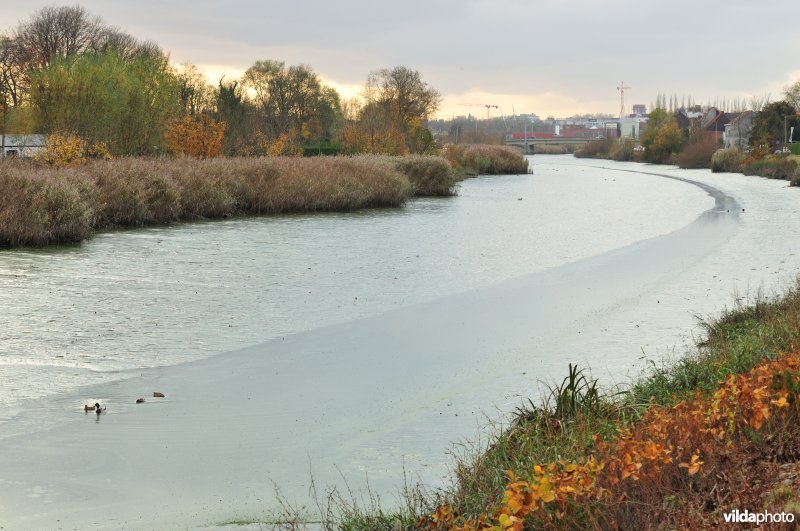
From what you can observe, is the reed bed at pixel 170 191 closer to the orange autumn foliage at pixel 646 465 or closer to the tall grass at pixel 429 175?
the tall grass at pixel 429 175

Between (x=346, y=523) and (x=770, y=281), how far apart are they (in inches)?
482

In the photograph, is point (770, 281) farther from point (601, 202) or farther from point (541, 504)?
point (601, 202)

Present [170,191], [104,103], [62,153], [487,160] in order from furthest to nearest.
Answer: [487,160]
[104,103]
[62,153]
[170,191]

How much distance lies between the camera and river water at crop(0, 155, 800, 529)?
7.45 meters

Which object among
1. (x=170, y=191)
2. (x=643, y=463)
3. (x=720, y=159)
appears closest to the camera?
(x=643, y=463)

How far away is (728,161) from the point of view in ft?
243

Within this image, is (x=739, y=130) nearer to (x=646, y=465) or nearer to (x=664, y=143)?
(x=664, y=143)

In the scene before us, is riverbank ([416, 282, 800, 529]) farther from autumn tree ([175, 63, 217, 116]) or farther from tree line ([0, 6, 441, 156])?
autumn tree ([175, 63, 217, 116])

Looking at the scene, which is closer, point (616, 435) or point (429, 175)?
point (616, 435)

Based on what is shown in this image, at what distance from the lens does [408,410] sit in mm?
9180

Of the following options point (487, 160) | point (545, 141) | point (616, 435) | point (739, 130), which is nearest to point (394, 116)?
point (487, 160)

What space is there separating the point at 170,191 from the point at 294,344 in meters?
16.7

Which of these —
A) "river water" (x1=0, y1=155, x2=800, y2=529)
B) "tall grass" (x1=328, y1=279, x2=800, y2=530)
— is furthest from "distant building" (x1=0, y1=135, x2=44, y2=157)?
"tall grass" (x1=328, y1=279, x2=800, y2=530)

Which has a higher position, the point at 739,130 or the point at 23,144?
the point at 739,130
